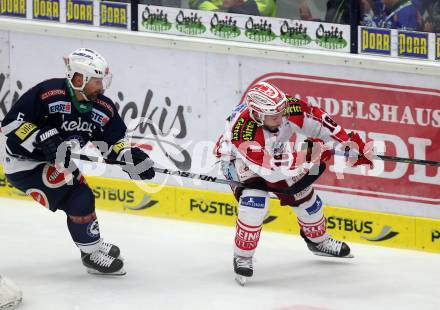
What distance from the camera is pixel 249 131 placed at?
21.5ft

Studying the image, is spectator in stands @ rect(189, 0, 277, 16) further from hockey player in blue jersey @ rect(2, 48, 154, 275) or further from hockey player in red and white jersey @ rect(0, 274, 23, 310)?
hockey player in red and white jersey @ rect(0, 274, 23, 310)

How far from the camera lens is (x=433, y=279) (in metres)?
6.75

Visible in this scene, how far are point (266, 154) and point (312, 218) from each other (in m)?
0.59

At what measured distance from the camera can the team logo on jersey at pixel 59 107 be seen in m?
6.61

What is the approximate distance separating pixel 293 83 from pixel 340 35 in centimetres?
43

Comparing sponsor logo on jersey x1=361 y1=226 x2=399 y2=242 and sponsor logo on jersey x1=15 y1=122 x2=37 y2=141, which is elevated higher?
sponsor logo on jersey x1=15 y1=122 x2=37 y2=141

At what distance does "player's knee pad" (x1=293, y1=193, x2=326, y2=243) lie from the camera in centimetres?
687

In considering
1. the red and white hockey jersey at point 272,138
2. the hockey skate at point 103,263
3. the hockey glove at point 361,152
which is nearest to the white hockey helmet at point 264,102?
the red and white hockey jersey at point 272,138

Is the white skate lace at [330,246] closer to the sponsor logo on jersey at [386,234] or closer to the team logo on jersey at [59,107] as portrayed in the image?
the sponsor logo on jersey at [386,234]

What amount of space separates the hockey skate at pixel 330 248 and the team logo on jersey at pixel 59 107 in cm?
156

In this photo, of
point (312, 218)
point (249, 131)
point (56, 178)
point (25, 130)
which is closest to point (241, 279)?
point (312, 218)

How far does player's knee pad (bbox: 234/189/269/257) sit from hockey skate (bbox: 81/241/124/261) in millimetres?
762

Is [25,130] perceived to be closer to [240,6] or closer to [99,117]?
[99,117]

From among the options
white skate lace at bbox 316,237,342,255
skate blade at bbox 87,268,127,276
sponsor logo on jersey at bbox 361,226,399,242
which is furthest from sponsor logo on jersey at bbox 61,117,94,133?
sponsor logo on jersey at bbox 361,226,399,242
